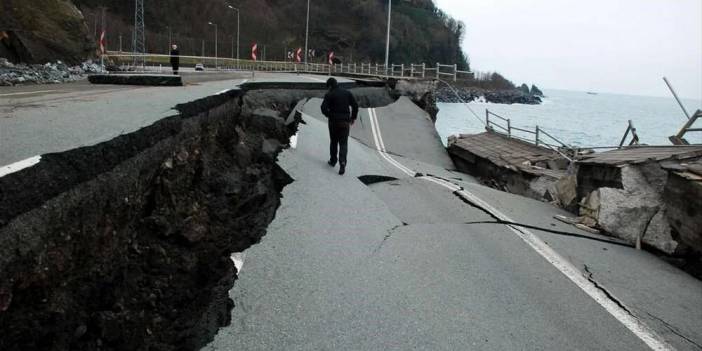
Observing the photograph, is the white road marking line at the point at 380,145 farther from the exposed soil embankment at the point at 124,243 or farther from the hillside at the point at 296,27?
the hillside at the point at 296,27

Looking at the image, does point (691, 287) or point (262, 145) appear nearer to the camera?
point (691, 287)

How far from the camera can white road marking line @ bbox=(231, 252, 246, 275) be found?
577 centimetres

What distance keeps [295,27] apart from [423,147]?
120297 millimetres

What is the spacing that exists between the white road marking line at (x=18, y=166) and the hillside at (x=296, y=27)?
254ft

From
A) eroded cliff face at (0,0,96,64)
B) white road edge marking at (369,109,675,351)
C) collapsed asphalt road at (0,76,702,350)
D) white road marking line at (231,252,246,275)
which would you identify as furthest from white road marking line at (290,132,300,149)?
eroded cliff face at (0,0,96,64)

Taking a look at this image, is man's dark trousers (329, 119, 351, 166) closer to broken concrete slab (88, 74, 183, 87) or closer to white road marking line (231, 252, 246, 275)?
white road marking line (231, 252, 246, 275)

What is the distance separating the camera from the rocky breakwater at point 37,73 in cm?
1711

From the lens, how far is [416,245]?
7.06 m

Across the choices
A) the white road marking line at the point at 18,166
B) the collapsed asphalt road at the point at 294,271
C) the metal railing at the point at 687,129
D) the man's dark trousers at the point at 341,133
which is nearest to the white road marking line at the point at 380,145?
the man's dark trousers at the point at 341,133

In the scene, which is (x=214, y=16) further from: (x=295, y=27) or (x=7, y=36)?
(x=7, y=36)

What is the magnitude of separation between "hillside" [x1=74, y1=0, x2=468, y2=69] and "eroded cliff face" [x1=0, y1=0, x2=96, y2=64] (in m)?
52.3

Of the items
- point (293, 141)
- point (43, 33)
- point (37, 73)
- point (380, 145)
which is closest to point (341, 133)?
point (293, 141)

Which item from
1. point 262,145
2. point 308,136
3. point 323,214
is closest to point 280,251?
point 323,214


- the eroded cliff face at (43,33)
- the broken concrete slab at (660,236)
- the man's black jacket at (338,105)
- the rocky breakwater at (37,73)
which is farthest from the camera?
the eroded cliff face at (43,33)
